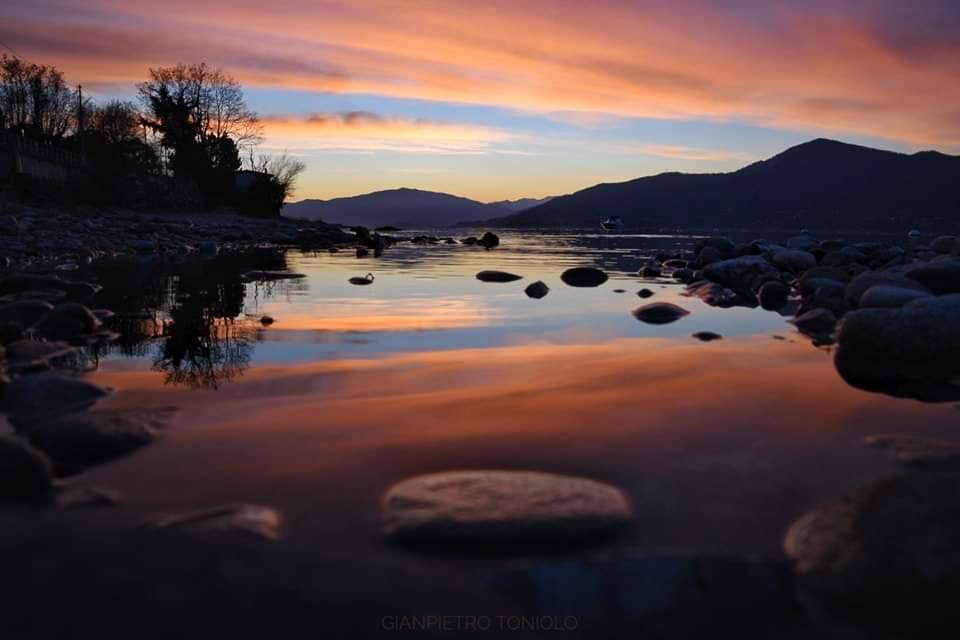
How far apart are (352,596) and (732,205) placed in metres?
177

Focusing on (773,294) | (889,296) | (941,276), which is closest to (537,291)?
(773,294)

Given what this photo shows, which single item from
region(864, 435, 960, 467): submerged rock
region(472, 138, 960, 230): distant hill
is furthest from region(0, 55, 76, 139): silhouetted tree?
region(472, 138, 960, 230): distant hill

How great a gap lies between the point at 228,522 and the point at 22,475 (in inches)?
36.3

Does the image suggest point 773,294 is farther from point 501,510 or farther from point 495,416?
point 501,510

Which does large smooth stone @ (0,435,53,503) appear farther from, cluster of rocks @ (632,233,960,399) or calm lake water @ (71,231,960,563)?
cluster of rocks @ (632,233,960,399)

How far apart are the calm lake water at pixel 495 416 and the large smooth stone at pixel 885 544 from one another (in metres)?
0.13

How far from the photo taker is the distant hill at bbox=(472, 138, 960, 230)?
453 ft

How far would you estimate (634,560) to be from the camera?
215cm

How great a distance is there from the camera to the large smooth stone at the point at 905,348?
4762 mm

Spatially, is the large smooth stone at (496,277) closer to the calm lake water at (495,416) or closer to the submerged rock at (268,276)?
the submerged rock at (268,276)

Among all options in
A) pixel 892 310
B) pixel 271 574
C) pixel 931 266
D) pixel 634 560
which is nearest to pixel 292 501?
pixel 271 574

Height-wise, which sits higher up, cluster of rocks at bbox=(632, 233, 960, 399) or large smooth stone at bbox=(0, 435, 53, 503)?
cluster of rocks at bbox=(632, 233, 960, 399)

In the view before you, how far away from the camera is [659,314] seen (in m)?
7.68

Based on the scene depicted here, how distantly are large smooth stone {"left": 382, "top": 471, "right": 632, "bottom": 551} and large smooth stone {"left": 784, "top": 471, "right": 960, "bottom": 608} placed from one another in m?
0.61
